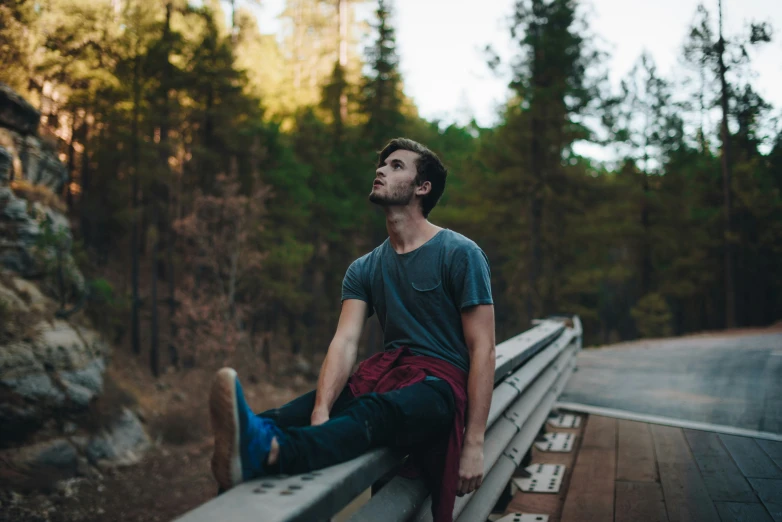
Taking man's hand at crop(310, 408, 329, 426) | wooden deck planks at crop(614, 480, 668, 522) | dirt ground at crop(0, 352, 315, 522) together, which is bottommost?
dirt ground at crop(0, 352, 315, 522)

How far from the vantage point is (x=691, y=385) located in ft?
22.5

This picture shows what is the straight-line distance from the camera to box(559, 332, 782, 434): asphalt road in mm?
5311

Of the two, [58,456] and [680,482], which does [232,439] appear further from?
[58,456]

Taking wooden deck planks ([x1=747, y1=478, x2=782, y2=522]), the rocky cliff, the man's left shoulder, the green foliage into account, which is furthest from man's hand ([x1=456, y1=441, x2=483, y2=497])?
the green foliage

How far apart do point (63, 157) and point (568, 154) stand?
23.3m

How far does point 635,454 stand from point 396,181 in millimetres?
2775

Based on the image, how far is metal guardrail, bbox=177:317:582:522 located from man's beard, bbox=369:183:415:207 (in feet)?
3.59

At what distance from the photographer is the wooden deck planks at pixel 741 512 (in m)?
2.83

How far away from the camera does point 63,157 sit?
26.3 metres

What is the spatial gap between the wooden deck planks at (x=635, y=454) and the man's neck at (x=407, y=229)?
2.11m

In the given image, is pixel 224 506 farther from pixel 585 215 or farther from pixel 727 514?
pixel 585 215

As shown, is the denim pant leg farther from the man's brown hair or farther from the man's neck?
the man's brown hair

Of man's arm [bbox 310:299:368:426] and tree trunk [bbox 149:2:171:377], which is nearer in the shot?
man's arm [bbox 310:299:368:426]

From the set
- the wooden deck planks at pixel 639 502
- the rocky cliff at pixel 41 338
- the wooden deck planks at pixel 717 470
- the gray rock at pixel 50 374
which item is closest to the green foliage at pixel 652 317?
the rocky cliff at pixel 41 338
